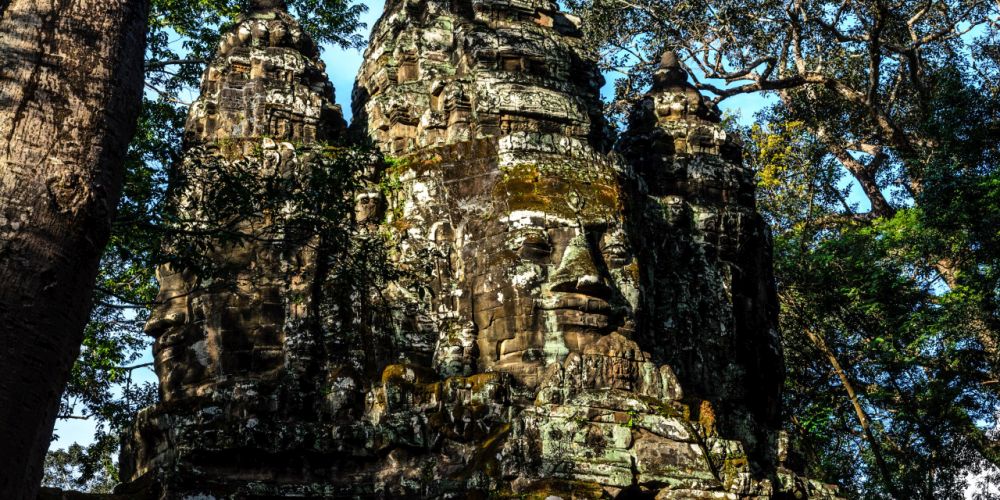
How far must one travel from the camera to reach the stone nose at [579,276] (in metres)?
11.8

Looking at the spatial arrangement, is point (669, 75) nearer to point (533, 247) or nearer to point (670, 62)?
point (670, 62)

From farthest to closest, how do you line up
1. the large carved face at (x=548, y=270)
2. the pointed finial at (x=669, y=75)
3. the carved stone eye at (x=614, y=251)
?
the pointed finial at (x=669, y=75) < the carved stone eye at (x=614, y=251) < the large carved face at (x=548, y=270)

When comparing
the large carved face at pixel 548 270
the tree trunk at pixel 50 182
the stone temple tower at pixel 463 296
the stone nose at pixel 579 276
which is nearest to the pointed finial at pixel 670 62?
the stone temple tower at pixel 463 296

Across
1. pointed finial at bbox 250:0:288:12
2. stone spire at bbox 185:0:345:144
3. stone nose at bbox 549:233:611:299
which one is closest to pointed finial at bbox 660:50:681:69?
stone spire at bbox 185:0:345:144

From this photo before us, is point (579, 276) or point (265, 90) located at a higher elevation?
point (265, 90)

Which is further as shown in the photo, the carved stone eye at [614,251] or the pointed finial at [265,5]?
the pointed finial at [265,5]

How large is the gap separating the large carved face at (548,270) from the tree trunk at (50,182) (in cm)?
582

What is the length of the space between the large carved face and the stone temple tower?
2cm

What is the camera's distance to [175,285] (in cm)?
1213

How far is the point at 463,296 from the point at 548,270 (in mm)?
862

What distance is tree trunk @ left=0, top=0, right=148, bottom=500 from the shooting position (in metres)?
5.63

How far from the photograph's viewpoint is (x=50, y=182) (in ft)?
19.5

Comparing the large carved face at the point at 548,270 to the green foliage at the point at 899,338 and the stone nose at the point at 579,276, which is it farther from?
the green foliage at the point at 899,338

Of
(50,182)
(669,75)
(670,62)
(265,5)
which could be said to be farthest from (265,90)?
(50,182)
